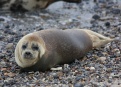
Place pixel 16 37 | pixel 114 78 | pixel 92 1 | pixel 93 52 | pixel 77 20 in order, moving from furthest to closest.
Answer: 1. pixel 92 1
2. pixel 77 20
3. pixel 16 37
4. pixel 93 52
5. pixel 114 78

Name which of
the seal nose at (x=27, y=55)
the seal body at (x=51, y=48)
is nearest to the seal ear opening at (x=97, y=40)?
the seal body at (x=51, y=48)

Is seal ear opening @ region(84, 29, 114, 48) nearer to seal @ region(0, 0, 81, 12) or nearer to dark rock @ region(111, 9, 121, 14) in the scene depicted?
seal @ region(0, 0, 81, 12)

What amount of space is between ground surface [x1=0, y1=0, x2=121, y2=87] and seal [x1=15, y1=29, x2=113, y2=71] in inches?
5.3

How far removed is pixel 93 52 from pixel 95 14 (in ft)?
15.2

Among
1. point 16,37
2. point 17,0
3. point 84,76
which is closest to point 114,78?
point 84,76

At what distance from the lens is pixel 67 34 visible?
670cm

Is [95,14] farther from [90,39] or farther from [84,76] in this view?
[84,76]

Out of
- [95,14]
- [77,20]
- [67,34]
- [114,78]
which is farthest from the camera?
[95,14]

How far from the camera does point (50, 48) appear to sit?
6.15 meters

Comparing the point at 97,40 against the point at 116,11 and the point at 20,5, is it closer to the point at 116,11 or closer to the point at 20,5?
the point at 20,5

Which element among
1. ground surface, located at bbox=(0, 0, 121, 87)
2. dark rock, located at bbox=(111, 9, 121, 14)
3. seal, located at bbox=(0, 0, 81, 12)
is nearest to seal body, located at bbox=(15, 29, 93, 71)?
ground surface, located at bbox=(0, 0, 121, 87)

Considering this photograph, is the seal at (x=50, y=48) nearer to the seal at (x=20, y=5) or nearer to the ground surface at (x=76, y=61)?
the ground surface at (x=76, y=61)

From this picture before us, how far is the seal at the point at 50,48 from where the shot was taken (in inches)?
228

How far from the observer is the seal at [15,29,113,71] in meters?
5.80
